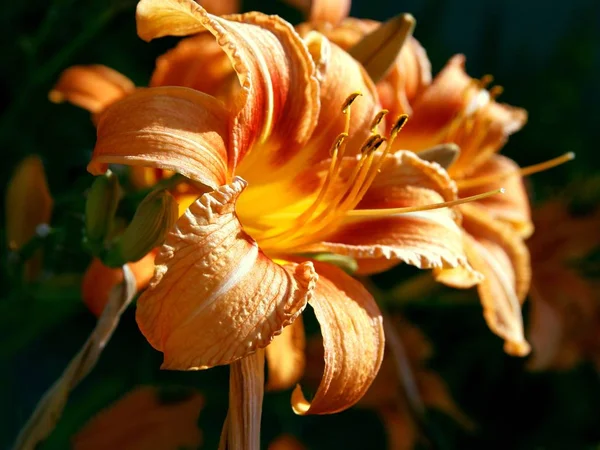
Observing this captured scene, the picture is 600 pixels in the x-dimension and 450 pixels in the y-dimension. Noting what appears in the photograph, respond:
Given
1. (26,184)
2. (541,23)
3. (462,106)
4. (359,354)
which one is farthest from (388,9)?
(359,354)

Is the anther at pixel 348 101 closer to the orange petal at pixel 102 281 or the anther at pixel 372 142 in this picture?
the anther at pixel 372 142

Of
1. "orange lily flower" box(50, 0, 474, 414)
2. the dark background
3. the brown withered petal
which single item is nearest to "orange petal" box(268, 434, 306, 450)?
the dark background

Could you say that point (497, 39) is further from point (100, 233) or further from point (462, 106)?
point (100, 233)

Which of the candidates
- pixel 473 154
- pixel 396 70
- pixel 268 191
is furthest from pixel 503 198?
pixel 268 191

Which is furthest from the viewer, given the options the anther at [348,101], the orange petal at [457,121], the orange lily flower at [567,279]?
the orange lily flower at [567,279]

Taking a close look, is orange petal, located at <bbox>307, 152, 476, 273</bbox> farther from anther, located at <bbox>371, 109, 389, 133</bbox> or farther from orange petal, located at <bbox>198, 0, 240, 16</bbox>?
orange petal, located at <bbox>198, 0, 240, 16</bbox>

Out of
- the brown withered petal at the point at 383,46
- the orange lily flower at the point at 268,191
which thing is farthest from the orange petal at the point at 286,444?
the brown withered petal at the point at 383,46
